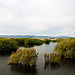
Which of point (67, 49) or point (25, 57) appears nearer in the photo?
point (25, 57)

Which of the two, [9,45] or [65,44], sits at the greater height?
[65,44]

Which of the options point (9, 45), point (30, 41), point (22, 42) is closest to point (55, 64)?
point (9, 45)

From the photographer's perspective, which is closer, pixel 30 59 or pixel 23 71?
pixel 23 71

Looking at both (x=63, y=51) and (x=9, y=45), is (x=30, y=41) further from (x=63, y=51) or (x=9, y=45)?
(x=63, y=51)

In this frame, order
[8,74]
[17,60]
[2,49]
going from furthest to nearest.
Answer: [2,49] < [17,60] < [8,74]

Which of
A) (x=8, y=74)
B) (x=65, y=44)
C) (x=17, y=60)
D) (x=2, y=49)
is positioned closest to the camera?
(x=8, y=74)

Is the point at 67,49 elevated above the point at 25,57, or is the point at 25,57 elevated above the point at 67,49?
the point at 67,49

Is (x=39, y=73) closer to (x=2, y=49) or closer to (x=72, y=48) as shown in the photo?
(x=72, y=48)

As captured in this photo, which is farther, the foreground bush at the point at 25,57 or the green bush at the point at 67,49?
the green bush at the point at 67,49

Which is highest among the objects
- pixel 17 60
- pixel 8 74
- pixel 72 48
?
pixel 72 48

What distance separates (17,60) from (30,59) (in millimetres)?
3848

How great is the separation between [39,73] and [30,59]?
3963 mm

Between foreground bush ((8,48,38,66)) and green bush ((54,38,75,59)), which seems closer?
foreground bush ((8,48,38,66))

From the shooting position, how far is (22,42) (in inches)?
2771
